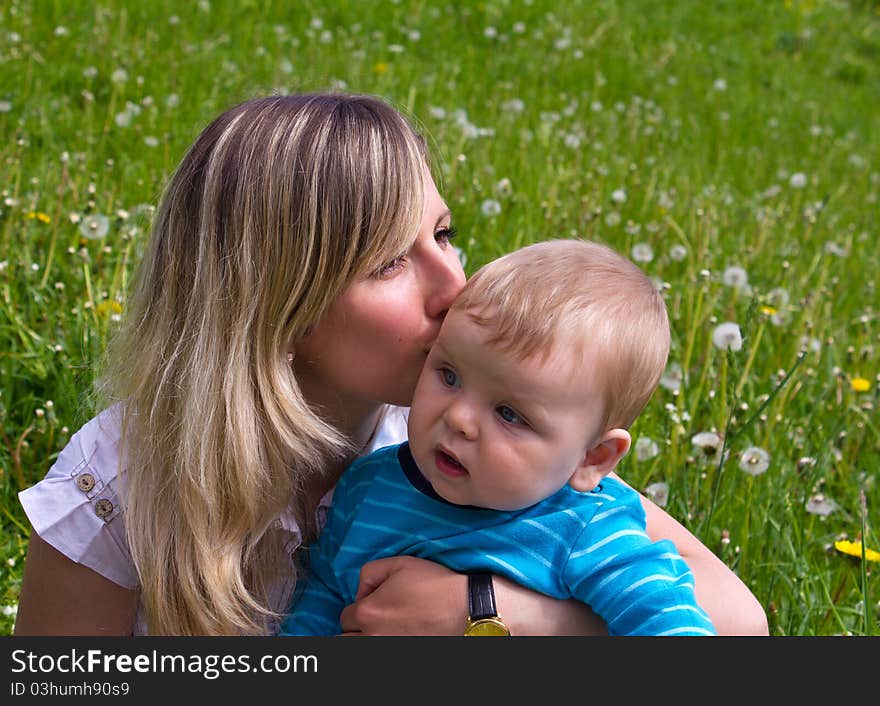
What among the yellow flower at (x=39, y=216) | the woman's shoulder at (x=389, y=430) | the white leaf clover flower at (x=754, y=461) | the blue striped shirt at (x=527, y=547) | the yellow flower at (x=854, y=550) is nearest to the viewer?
the blue striped shirt at (x=527, y=547)

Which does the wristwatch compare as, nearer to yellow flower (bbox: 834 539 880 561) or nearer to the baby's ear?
the baby's ear

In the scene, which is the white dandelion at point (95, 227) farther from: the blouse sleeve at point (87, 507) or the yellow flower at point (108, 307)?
the blouse sleeve at point (87, 507)

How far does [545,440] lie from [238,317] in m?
0.53

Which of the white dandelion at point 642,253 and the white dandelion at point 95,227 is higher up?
the white dandelion at point 95,227

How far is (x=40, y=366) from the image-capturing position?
2.60m

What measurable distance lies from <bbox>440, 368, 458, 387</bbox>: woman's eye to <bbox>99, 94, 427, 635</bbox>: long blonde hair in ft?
0.76

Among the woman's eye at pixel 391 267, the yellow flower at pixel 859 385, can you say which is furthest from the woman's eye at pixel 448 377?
the yellow flower at pixel 859 385

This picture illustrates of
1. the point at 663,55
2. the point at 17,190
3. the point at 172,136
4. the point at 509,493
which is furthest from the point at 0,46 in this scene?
the point at 663,55

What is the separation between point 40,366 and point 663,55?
4.87 m

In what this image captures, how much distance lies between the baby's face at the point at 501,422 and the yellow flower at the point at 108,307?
1.20m

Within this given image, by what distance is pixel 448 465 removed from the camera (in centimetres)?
167

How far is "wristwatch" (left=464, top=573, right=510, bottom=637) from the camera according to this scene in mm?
1671

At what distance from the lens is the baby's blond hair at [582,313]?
1.60m
